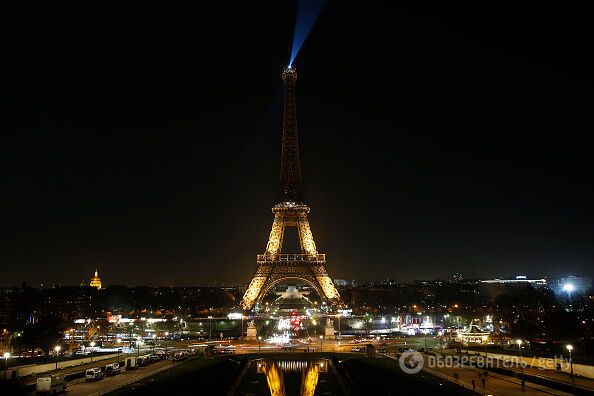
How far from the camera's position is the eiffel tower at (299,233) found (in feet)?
254

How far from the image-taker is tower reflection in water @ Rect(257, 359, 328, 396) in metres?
33.3

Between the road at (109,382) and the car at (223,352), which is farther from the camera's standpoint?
the car at (223,352)

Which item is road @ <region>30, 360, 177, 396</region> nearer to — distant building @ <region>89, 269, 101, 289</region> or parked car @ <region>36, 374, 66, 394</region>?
parked car @ <region>36, 374, 66, 394</region>

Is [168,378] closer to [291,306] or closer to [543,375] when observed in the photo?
[543,375]

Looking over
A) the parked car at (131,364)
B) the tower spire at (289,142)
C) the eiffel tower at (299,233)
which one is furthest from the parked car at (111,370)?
the tower spire at (289,142)

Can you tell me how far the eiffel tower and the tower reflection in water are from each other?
3086cm

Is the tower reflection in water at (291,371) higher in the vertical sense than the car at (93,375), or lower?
Result: lower

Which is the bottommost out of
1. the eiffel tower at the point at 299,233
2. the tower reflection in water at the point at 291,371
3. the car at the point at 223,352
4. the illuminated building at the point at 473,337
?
the tower reflection in water at the point at 291,371

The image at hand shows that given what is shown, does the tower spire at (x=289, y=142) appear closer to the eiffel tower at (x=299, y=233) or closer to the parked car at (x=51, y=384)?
the eiffel tower at (x=299, y=233)

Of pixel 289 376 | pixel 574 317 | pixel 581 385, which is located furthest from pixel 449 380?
pixel 574 317

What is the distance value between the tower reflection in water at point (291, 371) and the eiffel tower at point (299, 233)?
3086 centimetres

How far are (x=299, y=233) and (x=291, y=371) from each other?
39430 mm

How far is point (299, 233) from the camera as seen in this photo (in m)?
79.4

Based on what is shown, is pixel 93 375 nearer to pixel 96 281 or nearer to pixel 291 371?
pixel 291 371
